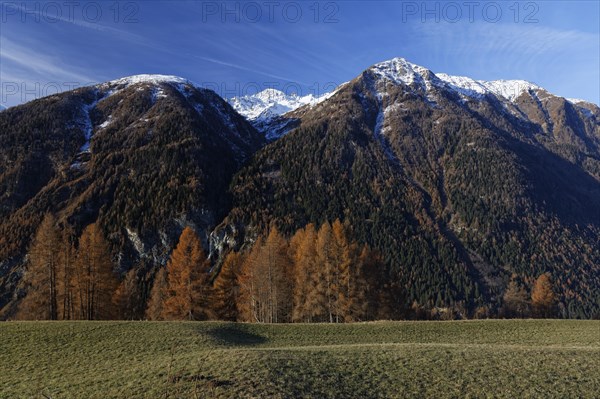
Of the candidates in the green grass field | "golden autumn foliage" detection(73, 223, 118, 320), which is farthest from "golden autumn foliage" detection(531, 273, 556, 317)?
"golden autumn foliage" detection(73, 223, 118, 320)

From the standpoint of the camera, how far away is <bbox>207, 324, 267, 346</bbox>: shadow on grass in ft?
110

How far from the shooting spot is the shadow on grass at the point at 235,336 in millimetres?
33675

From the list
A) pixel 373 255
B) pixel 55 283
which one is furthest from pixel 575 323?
pixel 55 283

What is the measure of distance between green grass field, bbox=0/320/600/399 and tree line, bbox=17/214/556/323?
1846 centimetres

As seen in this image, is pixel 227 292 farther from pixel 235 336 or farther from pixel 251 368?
pixel 251 368

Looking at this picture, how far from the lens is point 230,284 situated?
64.2 metres

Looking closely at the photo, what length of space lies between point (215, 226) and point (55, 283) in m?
136

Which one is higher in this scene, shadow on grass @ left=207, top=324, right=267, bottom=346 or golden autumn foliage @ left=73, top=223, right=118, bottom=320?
golden autumn foliage @ left=73, top=223, right=118, bottom=320

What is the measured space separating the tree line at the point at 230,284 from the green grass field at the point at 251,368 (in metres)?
18.5

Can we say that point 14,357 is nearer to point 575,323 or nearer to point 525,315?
point 575,323

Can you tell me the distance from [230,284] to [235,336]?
28150mm

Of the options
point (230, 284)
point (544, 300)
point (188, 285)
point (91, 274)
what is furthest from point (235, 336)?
point (544, 300)

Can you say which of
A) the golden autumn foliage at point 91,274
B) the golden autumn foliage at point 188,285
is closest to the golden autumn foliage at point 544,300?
the golden autumn foliage at point 188,285

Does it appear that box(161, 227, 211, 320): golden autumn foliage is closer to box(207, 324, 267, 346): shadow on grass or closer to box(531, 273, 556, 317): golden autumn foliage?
box(207, 324, 267, 346): shadow on grass
